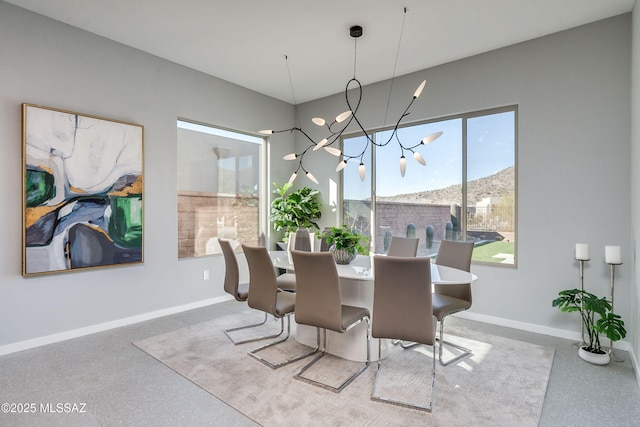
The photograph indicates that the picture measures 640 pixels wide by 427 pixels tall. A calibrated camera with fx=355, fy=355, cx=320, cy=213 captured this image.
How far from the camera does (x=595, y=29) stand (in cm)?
337

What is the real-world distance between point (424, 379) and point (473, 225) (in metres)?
2.18

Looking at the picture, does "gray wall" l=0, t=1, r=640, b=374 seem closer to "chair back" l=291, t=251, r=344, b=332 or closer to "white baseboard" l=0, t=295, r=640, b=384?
"white baseboard" l=0, t=295, r=640, b=384

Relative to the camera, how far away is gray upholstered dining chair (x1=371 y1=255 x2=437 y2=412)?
2293 mm

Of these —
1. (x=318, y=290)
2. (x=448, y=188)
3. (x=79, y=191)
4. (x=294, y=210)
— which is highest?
(x=448, y=188)

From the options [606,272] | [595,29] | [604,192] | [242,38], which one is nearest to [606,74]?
[595,29]

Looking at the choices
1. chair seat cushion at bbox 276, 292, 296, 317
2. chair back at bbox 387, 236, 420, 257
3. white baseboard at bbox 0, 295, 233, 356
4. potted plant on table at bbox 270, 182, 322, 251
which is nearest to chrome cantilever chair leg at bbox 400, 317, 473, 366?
chair back at bbox 387, 236, 420, 257

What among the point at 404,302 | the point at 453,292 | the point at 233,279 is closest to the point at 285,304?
the point at 233,279

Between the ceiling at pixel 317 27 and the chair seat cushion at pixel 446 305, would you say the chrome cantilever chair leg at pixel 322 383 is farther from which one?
the ceiling at pixel 317 27

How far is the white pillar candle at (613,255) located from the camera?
3.02 metres

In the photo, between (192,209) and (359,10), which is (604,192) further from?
(192,209)

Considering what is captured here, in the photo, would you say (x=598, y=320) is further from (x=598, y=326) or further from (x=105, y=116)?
(x=105, y=116)

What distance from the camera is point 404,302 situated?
2.36 meters

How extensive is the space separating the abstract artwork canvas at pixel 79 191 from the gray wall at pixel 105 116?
10 centimetres

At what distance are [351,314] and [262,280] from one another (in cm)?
80
